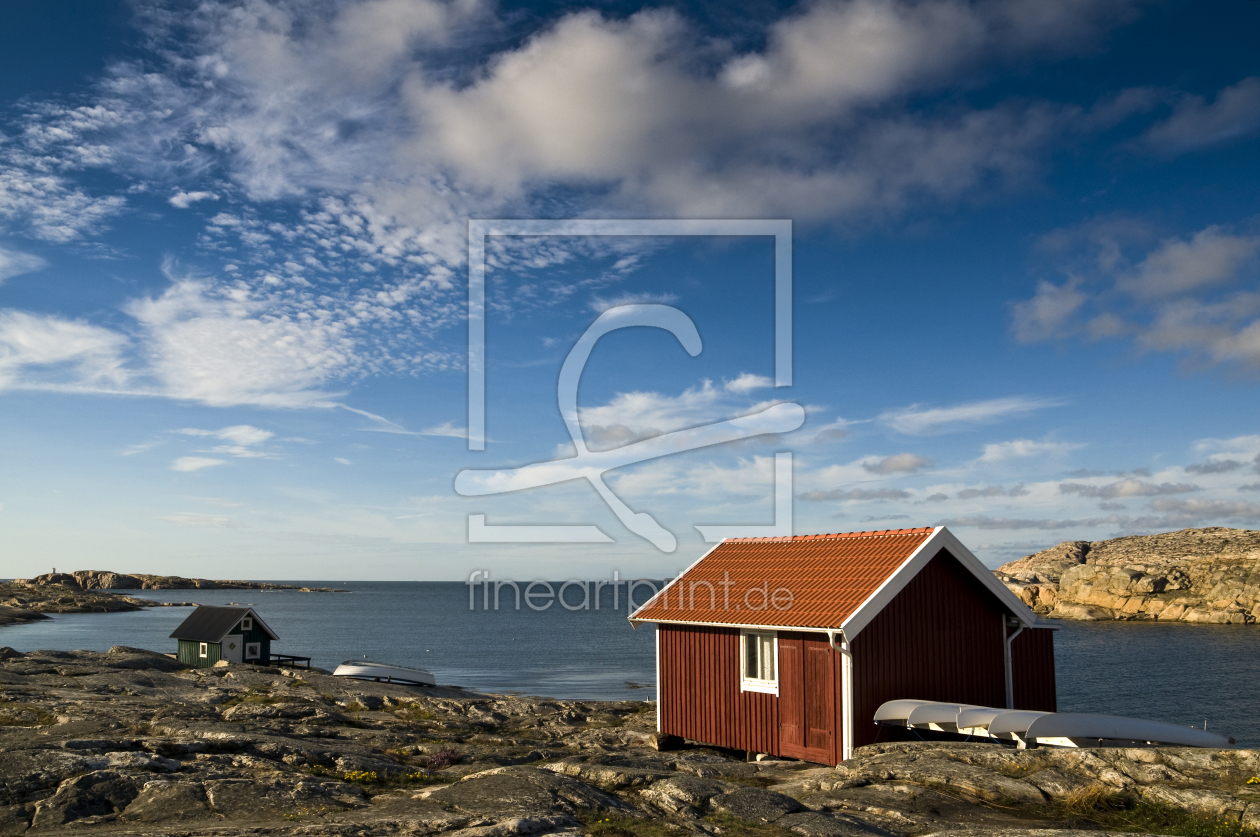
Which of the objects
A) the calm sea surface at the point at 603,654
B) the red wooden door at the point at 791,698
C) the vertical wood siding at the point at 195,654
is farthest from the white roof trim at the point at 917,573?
the vertical wood siding at the point at 195,654

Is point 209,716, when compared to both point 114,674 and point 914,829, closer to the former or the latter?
point 114,674

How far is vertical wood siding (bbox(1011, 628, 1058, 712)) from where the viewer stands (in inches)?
854

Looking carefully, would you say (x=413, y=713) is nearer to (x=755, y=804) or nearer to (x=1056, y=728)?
(x=755, y=804)

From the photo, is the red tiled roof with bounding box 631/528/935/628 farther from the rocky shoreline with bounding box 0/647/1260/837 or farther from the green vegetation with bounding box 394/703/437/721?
the green vegetation with bounding box 394/703/437/721

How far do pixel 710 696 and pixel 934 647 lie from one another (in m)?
5.83

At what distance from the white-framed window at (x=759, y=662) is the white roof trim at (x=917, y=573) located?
2540 millimetres

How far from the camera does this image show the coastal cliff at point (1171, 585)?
10762 centimetres

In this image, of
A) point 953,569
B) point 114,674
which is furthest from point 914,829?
point 114,674

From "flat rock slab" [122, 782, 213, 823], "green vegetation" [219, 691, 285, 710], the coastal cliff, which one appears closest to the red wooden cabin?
"green vegetation" [219, 691, 285, 710]

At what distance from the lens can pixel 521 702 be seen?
33.5 metres

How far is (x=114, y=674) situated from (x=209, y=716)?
1210cm

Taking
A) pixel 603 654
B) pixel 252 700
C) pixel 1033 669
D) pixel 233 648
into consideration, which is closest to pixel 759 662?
pixel 1033 669

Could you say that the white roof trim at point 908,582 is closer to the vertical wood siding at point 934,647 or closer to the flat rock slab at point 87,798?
the vertical wood siding at point 934,647

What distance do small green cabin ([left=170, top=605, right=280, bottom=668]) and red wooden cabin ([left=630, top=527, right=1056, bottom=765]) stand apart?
2724 cm
